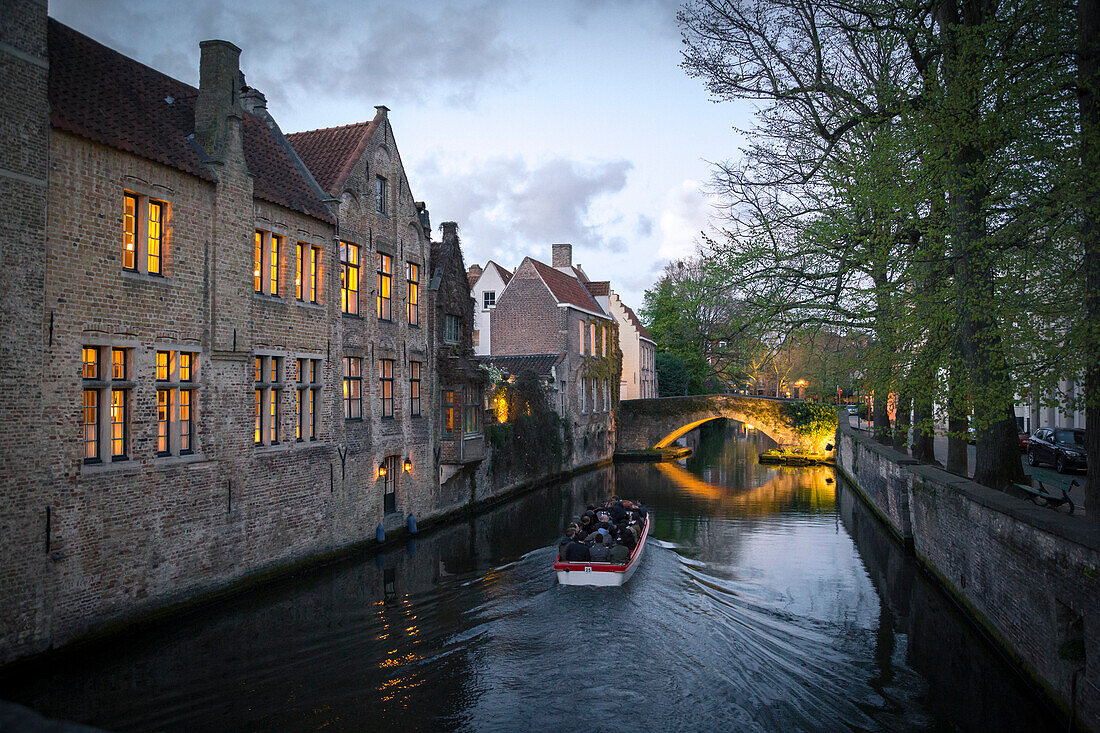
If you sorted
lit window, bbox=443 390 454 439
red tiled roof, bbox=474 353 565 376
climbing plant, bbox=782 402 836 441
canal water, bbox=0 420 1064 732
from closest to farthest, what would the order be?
canal water, bbox=0 420 1064 732, lit window, bbox=443 390 454 439, red tiled roof, bbox=474 353 565 376, climbing plant, bbox=782 402 836 441

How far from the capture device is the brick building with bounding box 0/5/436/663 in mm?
10359

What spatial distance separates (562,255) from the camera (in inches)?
1869

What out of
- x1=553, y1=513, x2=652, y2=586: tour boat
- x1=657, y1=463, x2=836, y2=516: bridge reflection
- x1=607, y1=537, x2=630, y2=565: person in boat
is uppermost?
x1=607, y1=537, x2=630, y2=565: person in boat

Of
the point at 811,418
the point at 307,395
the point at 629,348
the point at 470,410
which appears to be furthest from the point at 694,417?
the point at 307,395

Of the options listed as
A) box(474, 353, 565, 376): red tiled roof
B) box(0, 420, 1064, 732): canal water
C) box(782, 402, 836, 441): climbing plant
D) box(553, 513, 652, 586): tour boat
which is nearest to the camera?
box(0, 420, 1064, 732): canal water

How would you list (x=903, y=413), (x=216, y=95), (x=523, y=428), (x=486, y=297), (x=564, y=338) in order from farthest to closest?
(x=486, y=297)
(x=564, y=338)
(x=523, y=428)
(x=903, y=413)
(x=216, y=95)

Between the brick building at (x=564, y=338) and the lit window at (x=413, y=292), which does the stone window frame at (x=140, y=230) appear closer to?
the lit window at (x=413, y=292)

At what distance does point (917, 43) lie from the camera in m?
12.8

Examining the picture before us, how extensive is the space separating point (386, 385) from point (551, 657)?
10.5 m

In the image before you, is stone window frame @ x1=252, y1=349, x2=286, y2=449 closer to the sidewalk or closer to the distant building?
the sidewalk

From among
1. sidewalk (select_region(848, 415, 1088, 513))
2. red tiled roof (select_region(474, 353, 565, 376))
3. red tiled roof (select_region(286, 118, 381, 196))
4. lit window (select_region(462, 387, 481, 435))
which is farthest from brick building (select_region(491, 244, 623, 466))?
red tiled roof (select_region(286, 118, 381, 196))

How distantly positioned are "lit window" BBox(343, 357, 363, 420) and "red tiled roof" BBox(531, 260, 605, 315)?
18464 mm

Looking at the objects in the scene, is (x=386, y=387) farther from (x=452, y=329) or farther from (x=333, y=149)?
(x=333, y=149)

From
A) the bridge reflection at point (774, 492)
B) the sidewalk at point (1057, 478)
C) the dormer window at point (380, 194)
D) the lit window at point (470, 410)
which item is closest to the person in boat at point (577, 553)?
the sidewalk at point (1057, 478)
